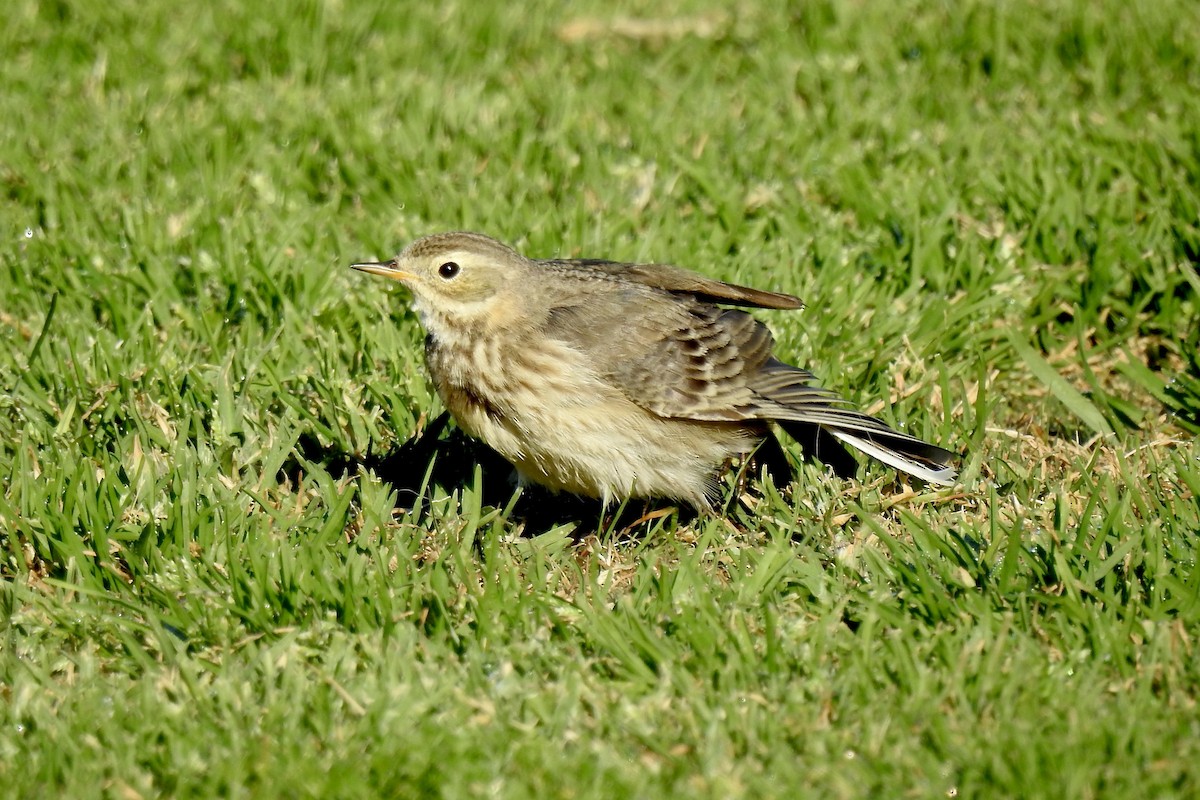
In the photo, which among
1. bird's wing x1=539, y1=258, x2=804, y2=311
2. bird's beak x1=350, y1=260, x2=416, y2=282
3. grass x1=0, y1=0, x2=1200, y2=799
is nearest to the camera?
grass x1=0, y1=0, x2=1200, y2=799

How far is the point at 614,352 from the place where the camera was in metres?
5.95

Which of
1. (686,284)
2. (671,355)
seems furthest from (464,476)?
(686,284)

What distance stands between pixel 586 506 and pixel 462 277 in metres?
A: 1.21

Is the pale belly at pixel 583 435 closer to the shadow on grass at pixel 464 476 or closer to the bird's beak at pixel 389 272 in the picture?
the shadow on grass at pixel 464 476

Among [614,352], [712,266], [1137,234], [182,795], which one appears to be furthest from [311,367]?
Result: [1137,234]

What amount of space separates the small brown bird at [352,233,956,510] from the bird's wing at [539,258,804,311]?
13mm

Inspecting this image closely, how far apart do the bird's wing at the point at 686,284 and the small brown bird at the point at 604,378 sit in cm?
1

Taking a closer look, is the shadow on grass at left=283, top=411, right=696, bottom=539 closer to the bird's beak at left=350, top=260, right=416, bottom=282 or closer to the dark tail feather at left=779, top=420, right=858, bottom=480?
the dark tail feather at left=779, top=420, right=858, bottom=480

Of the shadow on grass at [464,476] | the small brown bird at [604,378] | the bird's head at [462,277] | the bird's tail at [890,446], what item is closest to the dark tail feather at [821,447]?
the small brown bird at [604,378]

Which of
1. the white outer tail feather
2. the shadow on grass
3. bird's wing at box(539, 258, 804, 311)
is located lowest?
the shadow on grass

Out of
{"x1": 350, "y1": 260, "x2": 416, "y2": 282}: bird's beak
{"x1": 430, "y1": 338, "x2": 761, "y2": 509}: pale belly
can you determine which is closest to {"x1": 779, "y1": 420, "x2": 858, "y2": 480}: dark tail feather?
{"x1": 430, "y1": 338, "x2": 761, "y2": 509}: pale belly

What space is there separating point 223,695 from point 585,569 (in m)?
1.58

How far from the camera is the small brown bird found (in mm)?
5852

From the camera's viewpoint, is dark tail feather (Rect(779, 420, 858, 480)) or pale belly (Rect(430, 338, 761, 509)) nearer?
pale belly (Rect(430, 338, 761, 509))
